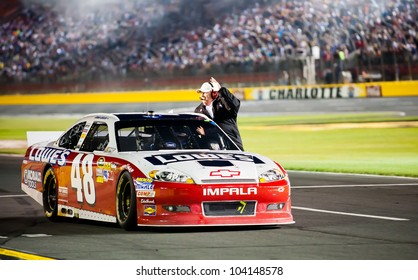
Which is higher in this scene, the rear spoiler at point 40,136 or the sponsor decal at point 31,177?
the rear spoiler at point 40,136

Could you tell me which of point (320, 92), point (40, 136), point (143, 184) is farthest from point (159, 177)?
point (320, 92)

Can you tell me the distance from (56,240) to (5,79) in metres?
39.7

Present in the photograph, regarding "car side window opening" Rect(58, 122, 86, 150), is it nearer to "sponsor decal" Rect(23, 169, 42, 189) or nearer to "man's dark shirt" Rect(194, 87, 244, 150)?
"sponsor decal" Rect(23, 169, 42, 189)

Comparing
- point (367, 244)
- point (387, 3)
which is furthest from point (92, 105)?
point (367, 244)

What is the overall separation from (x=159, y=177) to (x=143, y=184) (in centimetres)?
15

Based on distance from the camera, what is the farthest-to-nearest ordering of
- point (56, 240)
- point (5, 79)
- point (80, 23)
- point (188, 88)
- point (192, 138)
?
point (80, 23)
point (5, 79)
point (188, 88)
point (192, 138)
point (56, 240)

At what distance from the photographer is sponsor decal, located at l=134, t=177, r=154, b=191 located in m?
8.14

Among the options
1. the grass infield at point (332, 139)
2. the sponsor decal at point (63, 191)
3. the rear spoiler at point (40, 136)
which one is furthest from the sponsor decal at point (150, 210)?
the grass infield at point (332, 139)

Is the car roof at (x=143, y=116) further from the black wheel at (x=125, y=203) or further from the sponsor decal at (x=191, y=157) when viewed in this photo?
the black wheel at (x=125, y=203)

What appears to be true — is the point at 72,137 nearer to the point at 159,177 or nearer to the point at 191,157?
the point at 191,157

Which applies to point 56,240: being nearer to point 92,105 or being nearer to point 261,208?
point 261,208

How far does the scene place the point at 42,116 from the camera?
44.2 meters

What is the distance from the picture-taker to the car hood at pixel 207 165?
8156mm

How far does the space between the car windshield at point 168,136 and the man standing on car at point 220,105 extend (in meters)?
1.58
